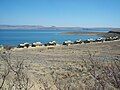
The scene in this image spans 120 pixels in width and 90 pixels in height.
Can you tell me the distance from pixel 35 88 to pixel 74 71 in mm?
4966

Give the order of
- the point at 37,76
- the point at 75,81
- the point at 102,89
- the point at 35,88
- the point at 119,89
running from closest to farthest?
the point at 119,89, the point at 102,89, the point at 35,88, the point at 75,81, the point at 37,76

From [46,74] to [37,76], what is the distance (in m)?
0.80

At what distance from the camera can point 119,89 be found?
3855 millimetres

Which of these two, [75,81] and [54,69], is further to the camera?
[54,69]

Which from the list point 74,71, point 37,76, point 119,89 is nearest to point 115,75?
point 119,89

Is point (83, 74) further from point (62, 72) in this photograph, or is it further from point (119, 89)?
point (119, 89)

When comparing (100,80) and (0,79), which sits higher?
(100,80)

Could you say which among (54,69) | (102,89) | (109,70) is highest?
(109,70)

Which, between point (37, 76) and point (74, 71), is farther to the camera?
point (74, 71)

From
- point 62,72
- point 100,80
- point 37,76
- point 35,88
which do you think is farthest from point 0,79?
point 100,80

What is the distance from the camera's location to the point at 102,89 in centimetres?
430

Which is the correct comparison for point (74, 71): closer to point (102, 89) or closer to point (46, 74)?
point (46, 74)

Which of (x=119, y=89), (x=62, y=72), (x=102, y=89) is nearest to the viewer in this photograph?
(x=119, y=89)

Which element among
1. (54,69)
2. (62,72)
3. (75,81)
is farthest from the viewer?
(54,69)
